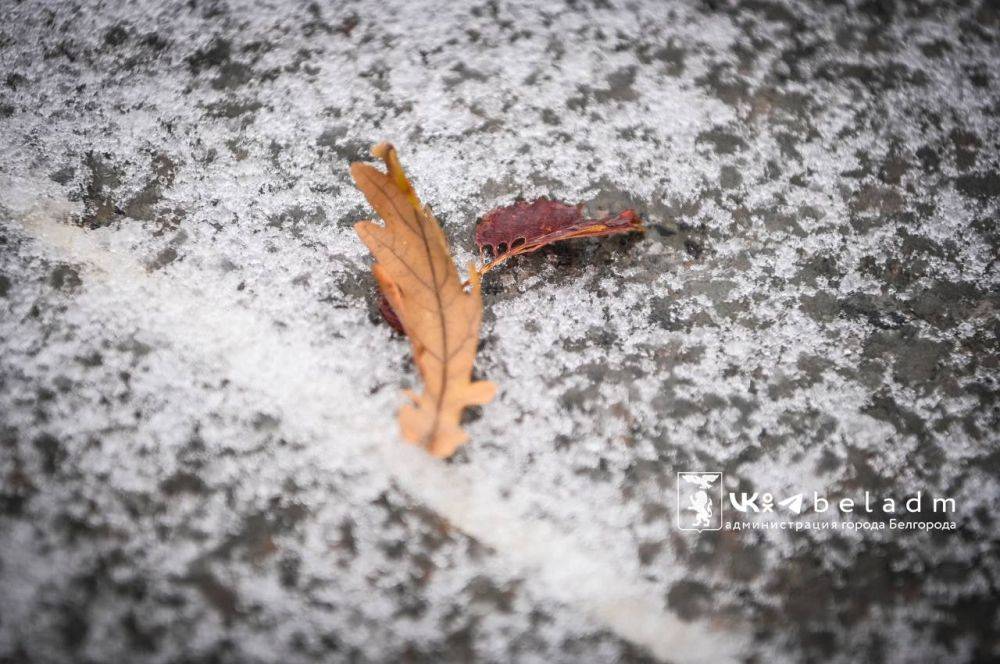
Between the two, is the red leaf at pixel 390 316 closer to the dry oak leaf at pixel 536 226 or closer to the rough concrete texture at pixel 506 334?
the rough concrete texture at pixel 506 334

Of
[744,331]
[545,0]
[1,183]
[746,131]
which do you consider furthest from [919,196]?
[1,183]

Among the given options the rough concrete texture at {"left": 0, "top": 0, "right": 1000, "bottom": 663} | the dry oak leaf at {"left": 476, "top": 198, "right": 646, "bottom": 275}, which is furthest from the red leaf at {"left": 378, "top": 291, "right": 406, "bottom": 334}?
the dry oak leaf at {"left": 476, "top": 198, "right": 646, "bottom": 275}

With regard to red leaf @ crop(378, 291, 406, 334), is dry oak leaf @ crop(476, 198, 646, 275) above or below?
above

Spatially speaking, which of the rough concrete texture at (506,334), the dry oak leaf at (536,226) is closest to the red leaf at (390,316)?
the rough concrete texture at (506,334)

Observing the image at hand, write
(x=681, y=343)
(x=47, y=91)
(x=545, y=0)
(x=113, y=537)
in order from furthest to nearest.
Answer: (x=545, y=0)
(x=47, y=91)
(x=681, y=343)
(x=113, y=537)

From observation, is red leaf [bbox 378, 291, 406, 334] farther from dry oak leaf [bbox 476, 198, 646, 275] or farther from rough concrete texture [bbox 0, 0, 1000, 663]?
dry oak leaf [bbox 476, 198, 646, 275]

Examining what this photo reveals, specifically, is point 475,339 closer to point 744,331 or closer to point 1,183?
point 744,331

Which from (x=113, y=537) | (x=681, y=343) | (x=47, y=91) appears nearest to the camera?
(x=113, y=537)

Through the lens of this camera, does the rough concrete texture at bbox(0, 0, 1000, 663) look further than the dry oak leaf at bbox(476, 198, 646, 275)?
No
